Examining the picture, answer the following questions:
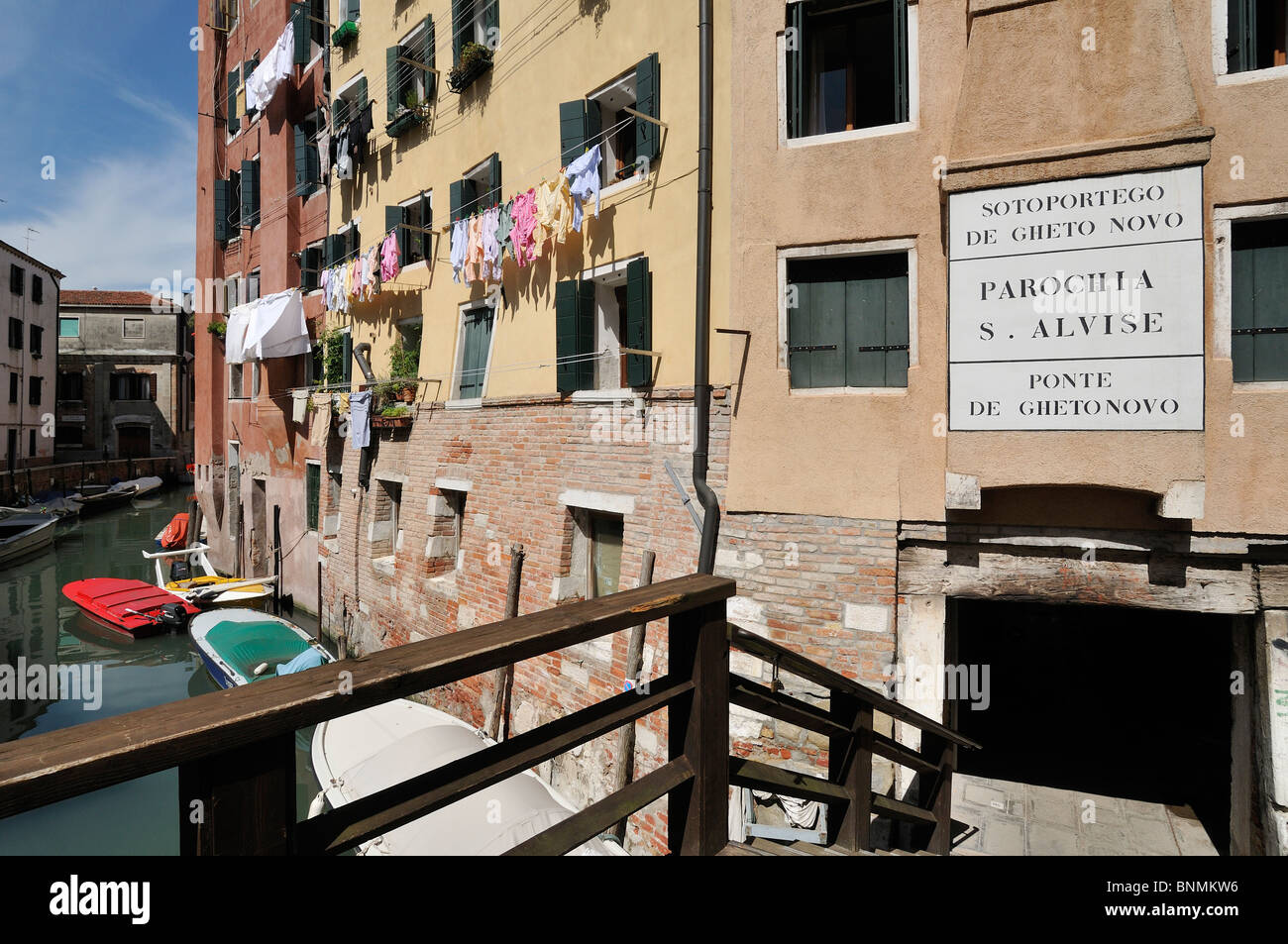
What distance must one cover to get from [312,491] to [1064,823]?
47.9ft

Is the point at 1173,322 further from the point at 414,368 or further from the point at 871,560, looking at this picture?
the point at 414,368

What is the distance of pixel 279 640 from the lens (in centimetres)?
1295

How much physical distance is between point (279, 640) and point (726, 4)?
1216 centimetres

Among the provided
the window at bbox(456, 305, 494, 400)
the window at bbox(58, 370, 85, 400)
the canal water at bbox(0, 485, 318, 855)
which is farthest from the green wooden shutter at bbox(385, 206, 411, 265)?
the window at bbox(58, 370, 85, 400)

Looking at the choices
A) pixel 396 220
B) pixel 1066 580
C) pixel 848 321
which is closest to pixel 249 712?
pixel 1066 580

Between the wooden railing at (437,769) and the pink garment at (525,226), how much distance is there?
707cm

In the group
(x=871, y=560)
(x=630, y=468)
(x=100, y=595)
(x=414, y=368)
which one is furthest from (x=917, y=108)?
(x=100, y=595)

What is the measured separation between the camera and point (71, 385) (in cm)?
4109

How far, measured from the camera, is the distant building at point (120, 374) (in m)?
40.9

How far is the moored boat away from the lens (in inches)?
466

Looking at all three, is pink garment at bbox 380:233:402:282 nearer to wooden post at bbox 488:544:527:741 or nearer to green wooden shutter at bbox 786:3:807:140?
wooden post at bbox 488:544:527:741

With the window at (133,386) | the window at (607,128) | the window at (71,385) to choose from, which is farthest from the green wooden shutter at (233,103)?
the window at (71,385)

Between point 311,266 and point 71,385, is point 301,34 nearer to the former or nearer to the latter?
point 311,266

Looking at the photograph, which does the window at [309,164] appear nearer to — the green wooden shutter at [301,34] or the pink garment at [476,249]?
the green wooden shutter at [301,34]
